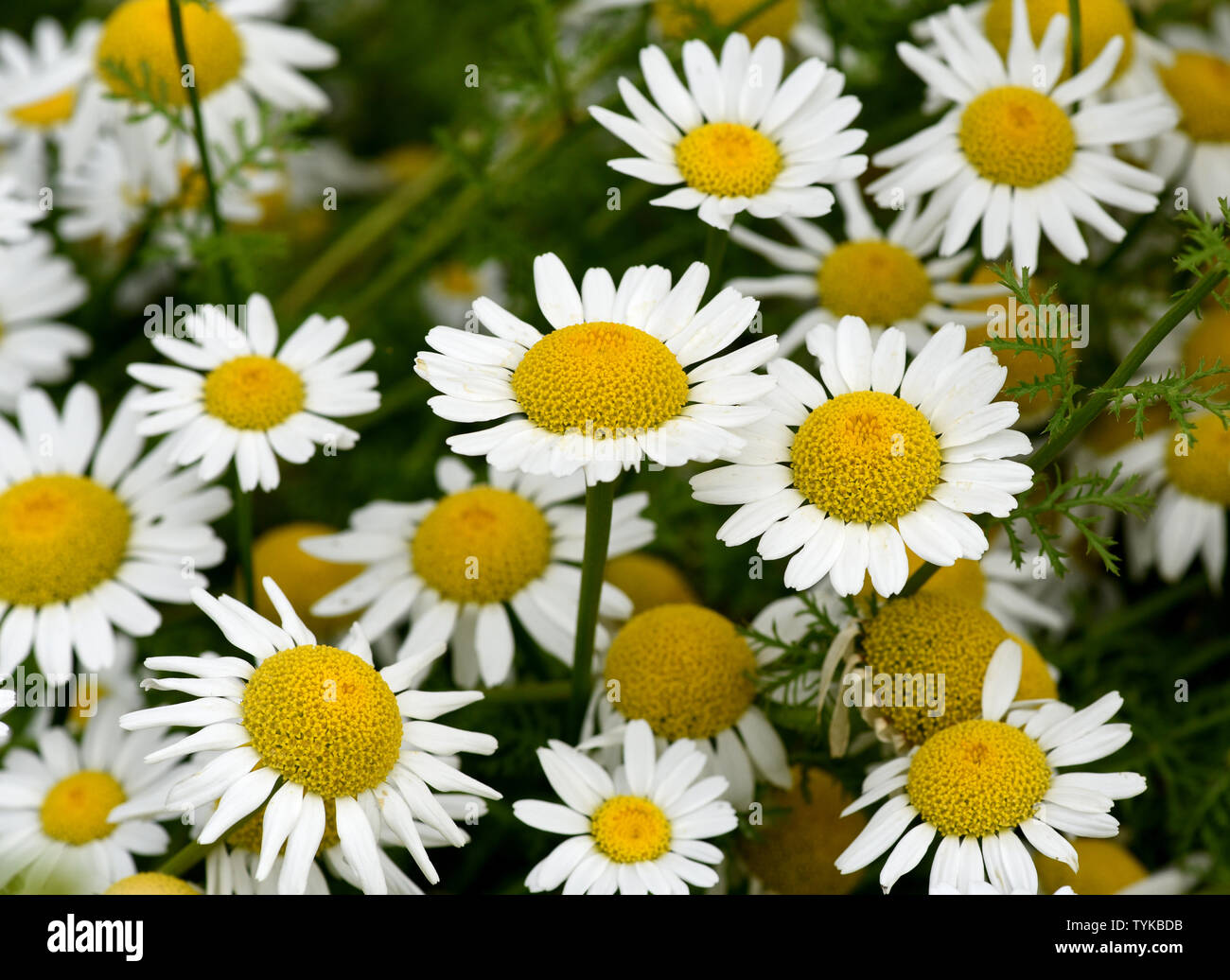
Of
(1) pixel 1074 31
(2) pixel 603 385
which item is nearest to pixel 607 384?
(2) pixel 603 385

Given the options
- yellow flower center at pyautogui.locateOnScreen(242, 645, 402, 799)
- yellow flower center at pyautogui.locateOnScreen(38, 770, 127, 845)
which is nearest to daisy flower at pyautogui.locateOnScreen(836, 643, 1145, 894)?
yellow flower center at pyautogui.locateOnScreen(242, 645, 402, 799)

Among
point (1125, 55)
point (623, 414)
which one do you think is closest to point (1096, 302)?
point (1125, 55)

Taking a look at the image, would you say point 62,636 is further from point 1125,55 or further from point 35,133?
point 1125,55

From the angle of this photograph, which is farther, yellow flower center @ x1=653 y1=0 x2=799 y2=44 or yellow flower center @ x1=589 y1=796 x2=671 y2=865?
yellow flower center @ x1=653 y1=0 x2=799 y2=44

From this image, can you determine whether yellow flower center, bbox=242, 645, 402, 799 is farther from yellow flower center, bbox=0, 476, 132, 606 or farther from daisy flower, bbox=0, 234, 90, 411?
daisy flower, bbox=0, 234, 90, 411

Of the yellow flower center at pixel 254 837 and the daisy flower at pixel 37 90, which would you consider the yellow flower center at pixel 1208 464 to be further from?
the daisy flower at pixel 37 90
